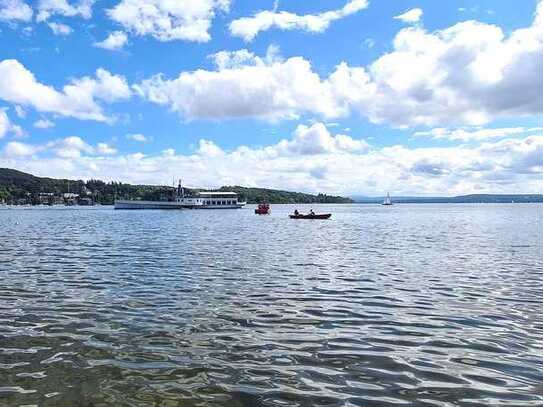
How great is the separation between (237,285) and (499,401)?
15.2 metres

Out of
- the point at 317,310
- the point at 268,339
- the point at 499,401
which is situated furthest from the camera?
the point at 317,310

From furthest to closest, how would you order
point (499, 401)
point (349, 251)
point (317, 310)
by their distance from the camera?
point (349, 251) < point (317, 310) < point (499, 401)

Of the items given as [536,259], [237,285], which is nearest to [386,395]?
[237,285]

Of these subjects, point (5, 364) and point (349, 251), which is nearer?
point (5, 364)

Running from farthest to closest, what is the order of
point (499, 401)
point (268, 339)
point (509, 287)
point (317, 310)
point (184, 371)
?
point (509, 287), point (317, 310), point (268, 339), point (184, 371), point (499, 401)

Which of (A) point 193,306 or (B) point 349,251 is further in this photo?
(B) point 349,251

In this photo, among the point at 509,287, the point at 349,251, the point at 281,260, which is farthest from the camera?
the point at 349,251

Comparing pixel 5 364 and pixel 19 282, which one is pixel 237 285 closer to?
pixel 19 282

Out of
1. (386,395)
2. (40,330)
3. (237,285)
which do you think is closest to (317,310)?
(237,285)

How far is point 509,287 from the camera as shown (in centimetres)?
2289

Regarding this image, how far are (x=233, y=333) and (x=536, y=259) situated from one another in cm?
2781

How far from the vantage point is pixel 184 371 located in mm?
11234

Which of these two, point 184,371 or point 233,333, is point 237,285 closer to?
point 233,333

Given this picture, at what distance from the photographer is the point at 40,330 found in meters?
14.9
